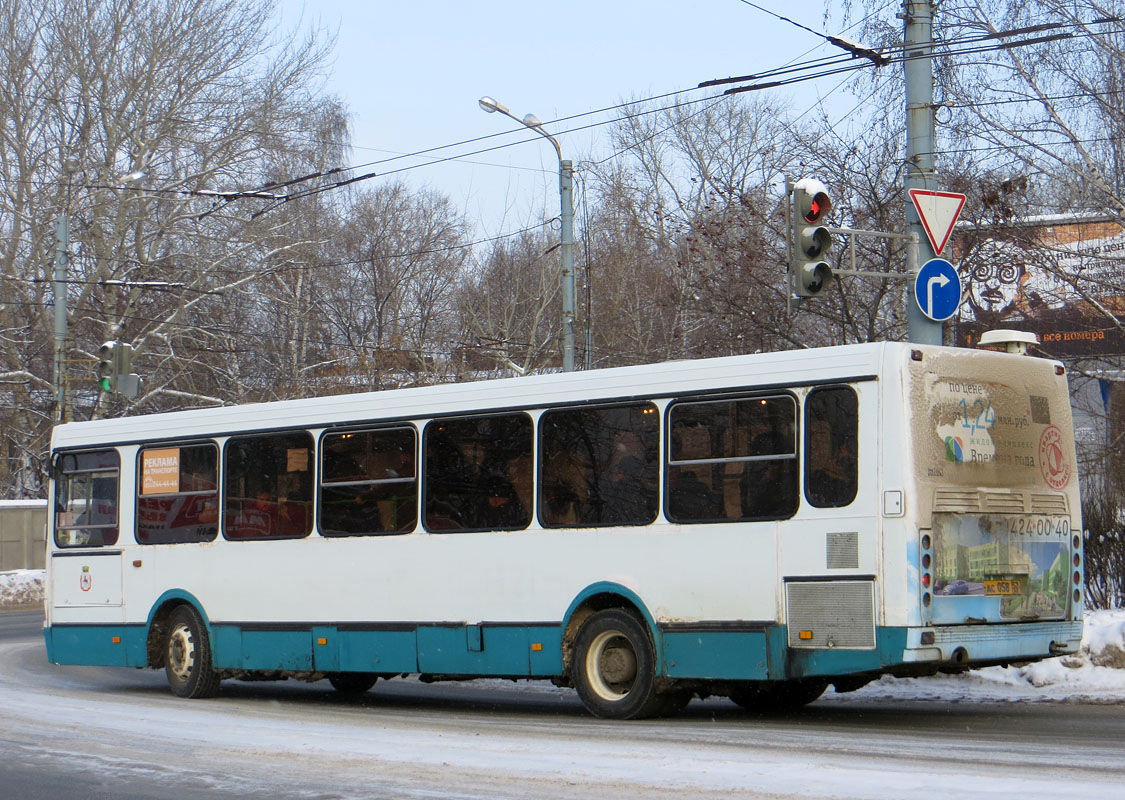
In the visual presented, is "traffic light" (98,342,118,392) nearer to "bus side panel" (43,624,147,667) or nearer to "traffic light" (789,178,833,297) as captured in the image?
"bus side panel" (43,624,147,667)

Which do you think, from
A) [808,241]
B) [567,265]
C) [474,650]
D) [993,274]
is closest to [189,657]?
[474,650]

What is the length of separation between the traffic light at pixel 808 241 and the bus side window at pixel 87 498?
7286mm

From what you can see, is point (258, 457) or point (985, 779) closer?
point (985, 779)

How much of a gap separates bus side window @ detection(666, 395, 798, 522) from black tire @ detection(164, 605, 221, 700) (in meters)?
5.63

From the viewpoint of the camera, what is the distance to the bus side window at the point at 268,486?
1398cm

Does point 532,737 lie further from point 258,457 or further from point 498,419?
point 258,457

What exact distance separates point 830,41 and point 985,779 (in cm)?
872

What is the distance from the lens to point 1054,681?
41.3 ft

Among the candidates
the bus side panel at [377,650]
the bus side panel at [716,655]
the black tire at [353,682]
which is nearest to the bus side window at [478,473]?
the bus side panel at [377,650]

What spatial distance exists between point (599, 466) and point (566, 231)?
9016 millimetres

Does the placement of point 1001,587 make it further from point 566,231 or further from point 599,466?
point 566,231

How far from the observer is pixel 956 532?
1045 centimetres

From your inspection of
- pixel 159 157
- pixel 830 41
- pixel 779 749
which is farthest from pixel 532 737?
pixel 159 157

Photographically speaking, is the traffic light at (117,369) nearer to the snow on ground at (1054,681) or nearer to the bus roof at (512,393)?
the bus roof at (512,393)
